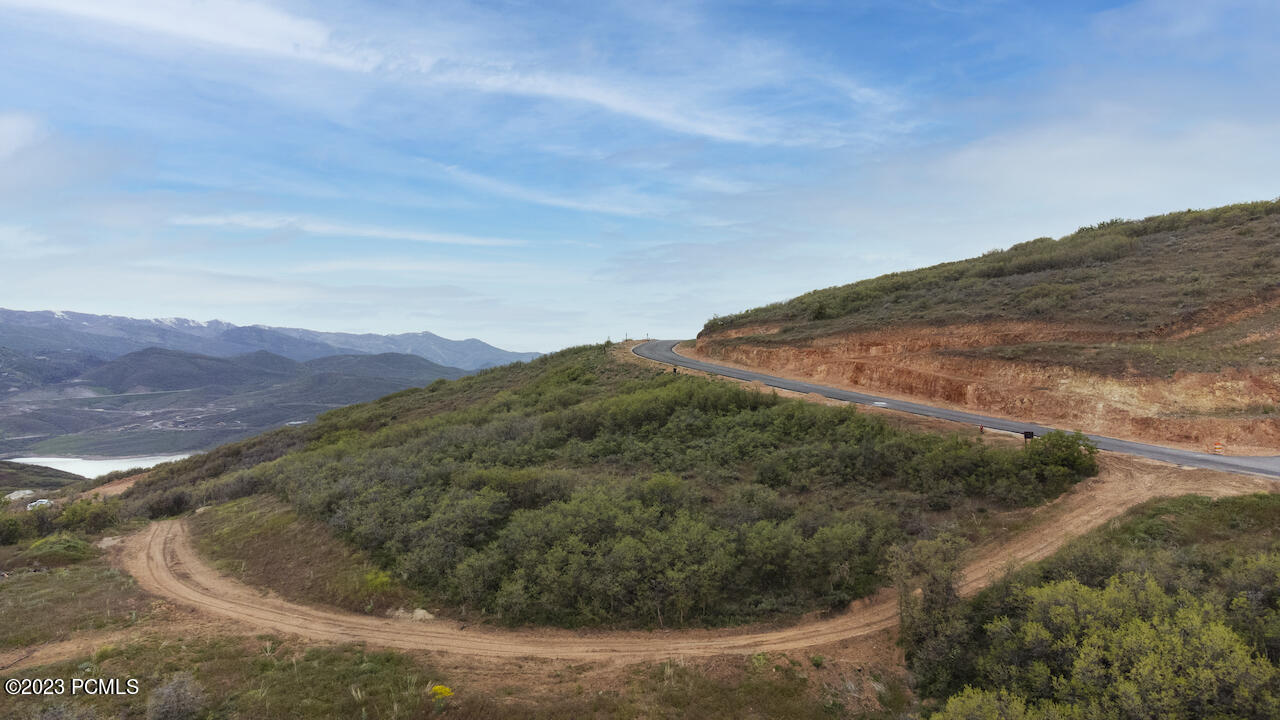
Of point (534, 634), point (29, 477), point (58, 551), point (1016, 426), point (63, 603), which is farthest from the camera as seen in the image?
→ point (29, 477)

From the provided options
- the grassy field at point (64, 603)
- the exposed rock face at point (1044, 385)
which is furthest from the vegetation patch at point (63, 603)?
the exposed rock face at point (1044, 385)

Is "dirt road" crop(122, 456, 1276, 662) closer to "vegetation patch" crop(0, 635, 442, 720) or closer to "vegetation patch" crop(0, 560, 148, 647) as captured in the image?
"vegetation patch" crop(0, 635, 442, 720)

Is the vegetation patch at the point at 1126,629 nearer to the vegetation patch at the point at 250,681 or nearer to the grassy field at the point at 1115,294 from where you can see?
the vegetation patch at the point at 250,681

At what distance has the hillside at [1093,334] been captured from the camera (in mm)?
18797

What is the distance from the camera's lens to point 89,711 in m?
9.20

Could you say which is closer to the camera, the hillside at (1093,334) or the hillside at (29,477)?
the hillside at (1093,334)

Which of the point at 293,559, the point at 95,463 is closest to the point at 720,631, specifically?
the point at 293,559

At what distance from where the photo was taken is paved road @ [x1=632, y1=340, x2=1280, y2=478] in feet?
49.3

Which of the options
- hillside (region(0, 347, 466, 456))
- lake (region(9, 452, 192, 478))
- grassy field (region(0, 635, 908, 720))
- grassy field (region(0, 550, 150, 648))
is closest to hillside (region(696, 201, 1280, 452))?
grassy field (region(0, 635, 908, 720))

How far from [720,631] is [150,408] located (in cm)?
19893

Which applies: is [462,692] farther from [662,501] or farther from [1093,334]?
[1093,334]

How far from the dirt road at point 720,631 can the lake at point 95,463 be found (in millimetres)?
90898

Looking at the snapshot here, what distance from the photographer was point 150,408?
14738 centimetres

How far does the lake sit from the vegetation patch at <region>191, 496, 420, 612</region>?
3174 inches
